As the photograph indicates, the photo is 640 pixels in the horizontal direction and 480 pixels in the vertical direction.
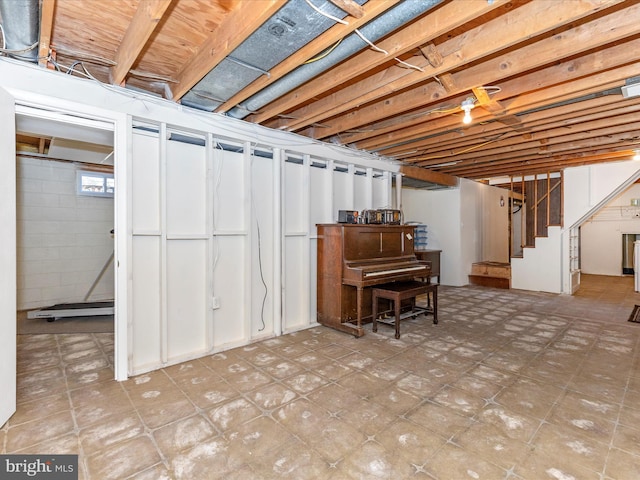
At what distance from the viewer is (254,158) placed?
357 centimetres

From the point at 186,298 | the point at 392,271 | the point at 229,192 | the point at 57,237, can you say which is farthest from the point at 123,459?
the point at 57,237

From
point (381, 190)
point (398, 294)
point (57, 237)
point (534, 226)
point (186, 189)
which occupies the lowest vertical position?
point (398, 294)

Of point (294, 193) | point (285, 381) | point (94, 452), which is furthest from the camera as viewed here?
point (294, 193)

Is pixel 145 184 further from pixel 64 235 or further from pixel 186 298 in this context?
pixel 64 235

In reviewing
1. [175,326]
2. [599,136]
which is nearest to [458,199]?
[599,136]

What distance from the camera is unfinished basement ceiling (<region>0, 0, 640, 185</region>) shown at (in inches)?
71.5

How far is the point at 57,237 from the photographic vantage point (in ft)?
16.7

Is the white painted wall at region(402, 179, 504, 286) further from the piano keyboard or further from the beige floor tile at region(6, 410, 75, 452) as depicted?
the beige floor tile at region(6, 410, 75, 452)

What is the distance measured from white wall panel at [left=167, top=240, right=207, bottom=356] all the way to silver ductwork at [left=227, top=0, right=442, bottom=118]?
1587 millimetres

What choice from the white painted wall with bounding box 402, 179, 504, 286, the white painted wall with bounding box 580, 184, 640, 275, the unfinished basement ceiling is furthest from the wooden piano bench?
the white painted wall with bounding box 580, 184, 640, 275

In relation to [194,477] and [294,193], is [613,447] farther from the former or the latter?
[294,193]

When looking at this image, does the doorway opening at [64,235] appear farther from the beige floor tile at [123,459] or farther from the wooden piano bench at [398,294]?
the wooden piano bench at [398,294]

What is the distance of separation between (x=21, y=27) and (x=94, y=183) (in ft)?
13.3

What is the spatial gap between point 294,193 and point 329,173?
2.12 feet
